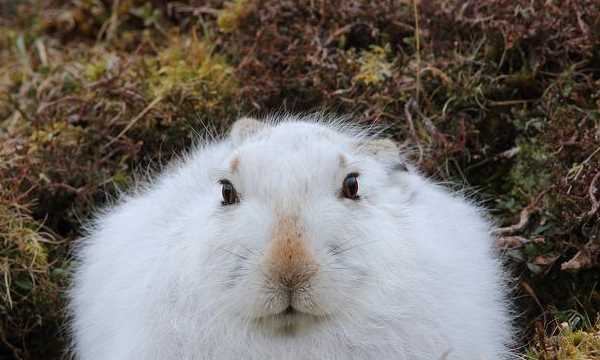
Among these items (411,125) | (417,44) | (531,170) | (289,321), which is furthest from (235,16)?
(289,321)

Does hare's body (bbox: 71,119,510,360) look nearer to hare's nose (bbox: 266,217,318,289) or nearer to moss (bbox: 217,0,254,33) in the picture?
hare's nose (bbox: 266,217,318,289)

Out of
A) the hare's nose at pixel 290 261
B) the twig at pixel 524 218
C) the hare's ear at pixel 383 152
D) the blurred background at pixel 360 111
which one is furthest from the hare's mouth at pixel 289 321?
the twig at pixel 524 218

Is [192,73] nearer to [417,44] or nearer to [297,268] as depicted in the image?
[417,44]

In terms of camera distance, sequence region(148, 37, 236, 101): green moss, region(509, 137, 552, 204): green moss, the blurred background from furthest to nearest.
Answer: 1. region(148, 37, 236, 101): green moss
2. region(509, 137, 552, 204): green moss
3. the blurred background

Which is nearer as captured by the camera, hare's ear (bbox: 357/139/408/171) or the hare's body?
the hare's body

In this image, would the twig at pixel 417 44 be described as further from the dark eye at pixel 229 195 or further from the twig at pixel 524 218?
the dark eye at pixel 229 195

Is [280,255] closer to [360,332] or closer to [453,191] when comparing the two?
[360,332]

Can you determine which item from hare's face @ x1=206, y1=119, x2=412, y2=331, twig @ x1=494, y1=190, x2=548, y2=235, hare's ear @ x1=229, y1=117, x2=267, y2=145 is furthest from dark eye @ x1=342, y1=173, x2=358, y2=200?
twig @ x1=494, y1=190, x2=548, y2=235
